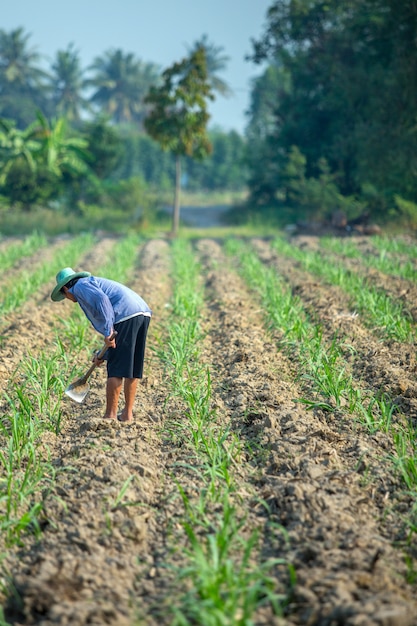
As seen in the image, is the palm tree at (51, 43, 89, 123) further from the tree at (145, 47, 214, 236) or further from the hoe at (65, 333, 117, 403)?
the hoe at (65, 333, 117, 403)

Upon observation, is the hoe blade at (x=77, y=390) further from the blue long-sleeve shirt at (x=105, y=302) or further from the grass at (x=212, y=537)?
the grass at (x=212, y=537)

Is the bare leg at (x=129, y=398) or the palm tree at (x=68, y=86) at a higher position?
the palm tree at (x=68, y=86)

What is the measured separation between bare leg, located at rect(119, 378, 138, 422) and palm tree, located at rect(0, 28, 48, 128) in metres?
49.7

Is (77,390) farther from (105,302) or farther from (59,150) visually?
(59,150)

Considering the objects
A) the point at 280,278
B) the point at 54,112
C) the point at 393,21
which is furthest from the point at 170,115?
the point at 54,112

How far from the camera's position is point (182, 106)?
20188 mm

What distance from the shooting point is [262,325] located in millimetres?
7652

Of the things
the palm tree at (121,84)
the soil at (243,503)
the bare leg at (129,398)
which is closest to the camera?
the soil at (243,503)

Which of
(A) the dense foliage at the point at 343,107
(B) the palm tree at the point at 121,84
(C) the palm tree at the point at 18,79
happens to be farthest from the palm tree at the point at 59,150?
(B) the palm tree at the point at 121,84

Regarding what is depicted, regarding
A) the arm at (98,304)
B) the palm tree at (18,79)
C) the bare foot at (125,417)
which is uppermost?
the palm tree at (18,79)

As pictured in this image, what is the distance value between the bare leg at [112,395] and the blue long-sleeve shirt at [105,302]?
36 centimetres

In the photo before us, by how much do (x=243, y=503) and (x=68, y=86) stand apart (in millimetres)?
56552

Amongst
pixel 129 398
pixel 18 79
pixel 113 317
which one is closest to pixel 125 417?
pixel 129 398

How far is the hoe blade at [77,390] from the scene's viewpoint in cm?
476
